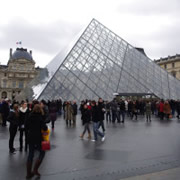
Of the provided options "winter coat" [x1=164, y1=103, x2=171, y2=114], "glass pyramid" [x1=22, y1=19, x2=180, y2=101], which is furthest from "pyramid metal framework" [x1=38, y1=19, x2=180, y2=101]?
"winter coat" [x1=164, y1=103, x2=171, y2=114]

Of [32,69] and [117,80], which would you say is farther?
[32,69]

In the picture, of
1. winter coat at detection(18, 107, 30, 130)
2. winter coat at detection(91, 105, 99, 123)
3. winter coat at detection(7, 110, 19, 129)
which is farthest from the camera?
winter coat at detection(91, 105, 99, 123)

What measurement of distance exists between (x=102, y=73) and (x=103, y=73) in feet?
0.31

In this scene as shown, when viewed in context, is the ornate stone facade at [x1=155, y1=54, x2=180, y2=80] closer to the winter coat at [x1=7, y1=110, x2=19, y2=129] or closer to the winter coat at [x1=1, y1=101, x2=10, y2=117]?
the winter coat at [x1=1, y1=101, x2=10, y2=117]

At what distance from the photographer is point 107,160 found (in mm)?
5172

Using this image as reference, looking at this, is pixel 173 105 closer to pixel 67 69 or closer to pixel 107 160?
pixel 67 69

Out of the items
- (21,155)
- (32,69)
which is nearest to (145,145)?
(21,155)

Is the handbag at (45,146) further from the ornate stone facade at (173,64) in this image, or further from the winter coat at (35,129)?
the ornate stone facade at (173,64)

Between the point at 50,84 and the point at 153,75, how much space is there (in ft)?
37.1

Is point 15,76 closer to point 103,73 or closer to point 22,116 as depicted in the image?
point 103,73

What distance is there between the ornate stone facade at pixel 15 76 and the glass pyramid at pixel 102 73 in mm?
62073

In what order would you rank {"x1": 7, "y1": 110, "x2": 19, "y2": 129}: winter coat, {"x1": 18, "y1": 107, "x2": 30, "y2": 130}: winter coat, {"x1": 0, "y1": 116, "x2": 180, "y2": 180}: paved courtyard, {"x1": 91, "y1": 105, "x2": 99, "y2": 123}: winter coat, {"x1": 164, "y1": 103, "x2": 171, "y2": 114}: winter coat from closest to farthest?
{"x1": 0, "y1": 116, "x2": 180, "y2": 180}: paved courtyard
{"x1": 7, "y1": 110, "x2": 19, "y2": 129}: winter coat
{"x1": 18, "y1": 107, "x2": 30, "y2": 130}: winter coat
{"x1": 91, "y1": 105, "x2": 99, "y2": 123}: winter coat
{"x1": 164, "y1": 103, "x2": 171, "y2": 114}: winter coat

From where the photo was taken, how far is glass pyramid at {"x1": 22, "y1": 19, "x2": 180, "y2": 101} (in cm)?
1912

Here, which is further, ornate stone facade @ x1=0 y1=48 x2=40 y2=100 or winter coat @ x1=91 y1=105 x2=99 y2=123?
ornate stone facade @ x1=0 y1=48 x2=40 y2=100
